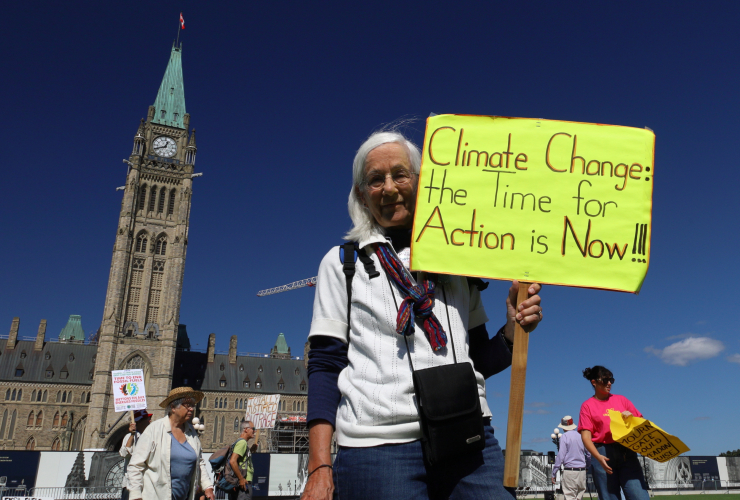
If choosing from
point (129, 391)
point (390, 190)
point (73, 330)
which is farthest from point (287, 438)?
point (390, 190)

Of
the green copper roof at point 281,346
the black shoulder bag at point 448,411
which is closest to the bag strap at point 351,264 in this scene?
the black shoulder bag at point 448,411

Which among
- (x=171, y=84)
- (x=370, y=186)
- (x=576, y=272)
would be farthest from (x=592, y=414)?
(x=171, y=84)

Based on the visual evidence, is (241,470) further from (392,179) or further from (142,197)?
(142,197)

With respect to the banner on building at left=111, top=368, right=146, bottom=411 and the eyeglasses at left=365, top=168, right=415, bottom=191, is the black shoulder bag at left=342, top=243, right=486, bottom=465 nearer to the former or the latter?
the eyeglasses at left=365, top=168, right=415, bottom=191

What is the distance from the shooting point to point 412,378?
1901mm

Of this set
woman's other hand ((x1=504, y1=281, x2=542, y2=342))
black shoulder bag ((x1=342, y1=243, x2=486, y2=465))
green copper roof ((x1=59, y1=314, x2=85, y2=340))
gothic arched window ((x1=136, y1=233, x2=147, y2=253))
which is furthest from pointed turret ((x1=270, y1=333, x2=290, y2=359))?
black shoulder bag ((x1=342, y1=243, x2=486, y2=465))

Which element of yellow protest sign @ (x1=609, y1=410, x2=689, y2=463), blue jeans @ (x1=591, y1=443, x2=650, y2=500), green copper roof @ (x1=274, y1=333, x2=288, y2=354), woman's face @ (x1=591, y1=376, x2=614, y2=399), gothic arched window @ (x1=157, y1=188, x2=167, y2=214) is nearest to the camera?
yellow protest sign @ (x1=609, y1=410, x2=689, y2=463)

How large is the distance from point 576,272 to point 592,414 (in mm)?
4036

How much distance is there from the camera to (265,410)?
30422mm

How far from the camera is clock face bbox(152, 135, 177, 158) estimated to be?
66125 millimetres

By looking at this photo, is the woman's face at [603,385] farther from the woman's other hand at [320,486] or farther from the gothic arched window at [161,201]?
the gothic arched window at [161,201]

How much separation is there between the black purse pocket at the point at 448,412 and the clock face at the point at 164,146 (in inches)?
2754

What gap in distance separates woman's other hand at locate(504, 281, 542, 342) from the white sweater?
171 mm

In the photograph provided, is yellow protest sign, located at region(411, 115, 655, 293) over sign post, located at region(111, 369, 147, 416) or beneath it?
over
